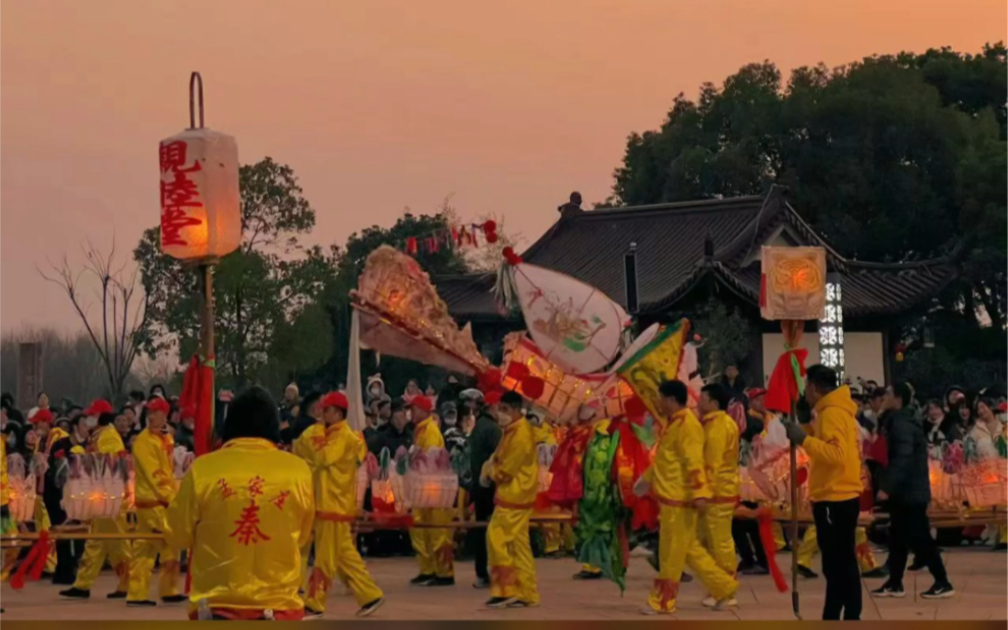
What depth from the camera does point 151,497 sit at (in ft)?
39.7

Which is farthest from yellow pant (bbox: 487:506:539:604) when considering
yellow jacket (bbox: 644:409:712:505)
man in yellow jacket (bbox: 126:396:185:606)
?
man in yellow jacket (bbox: 126:396:185:606)

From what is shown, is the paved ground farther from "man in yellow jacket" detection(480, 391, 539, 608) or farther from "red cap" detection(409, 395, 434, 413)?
"red cap" detection(409, 395, 434, 413)

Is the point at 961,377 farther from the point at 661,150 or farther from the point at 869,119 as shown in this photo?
the point at 661,150

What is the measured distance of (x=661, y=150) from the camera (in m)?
37.9

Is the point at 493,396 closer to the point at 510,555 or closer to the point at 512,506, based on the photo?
the point at 512,506

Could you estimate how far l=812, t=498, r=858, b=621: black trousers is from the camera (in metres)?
9.61

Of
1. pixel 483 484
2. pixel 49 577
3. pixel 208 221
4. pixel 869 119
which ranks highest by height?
pixel 869 119

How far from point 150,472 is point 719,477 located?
441 cm

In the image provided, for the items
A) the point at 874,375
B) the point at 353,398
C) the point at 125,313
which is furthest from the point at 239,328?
the point at 874,375

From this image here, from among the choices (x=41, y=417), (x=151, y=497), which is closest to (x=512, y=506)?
(x=151, y=497)

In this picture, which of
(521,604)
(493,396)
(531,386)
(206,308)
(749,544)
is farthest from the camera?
(749,544)

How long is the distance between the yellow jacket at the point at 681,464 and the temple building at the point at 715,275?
58.5 feet

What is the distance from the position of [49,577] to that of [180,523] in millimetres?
10237

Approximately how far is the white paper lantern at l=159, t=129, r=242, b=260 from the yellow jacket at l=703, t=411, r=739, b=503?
4.11 m
